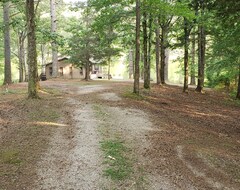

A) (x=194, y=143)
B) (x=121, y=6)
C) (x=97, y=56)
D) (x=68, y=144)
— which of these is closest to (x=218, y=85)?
(x=97, y=56)

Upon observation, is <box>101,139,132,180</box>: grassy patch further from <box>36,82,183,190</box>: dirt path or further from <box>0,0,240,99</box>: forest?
<box>0,0,240,99</box>: forest

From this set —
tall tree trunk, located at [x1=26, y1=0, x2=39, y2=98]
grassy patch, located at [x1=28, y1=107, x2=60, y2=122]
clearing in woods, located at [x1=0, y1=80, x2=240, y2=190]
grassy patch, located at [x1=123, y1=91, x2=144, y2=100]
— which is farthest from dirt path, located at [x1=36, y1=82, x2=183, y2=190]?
grassy patch, located at [x1=123, y1=91, x2=144, y2=100]

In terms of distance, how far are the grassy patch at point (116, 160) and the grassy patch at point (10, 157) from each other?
7.70ft

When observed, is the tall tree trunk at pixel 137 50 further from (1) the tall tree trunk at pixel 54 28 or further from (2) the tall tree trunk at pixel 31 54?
(1) the tall tree trunk at pixel 54 28

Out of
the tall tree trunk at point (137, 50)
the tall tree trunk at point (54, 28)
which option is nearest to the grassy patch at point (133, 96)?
the tall tree trunk at point (137, 50)

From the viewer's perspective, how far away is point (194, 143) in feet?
31.2

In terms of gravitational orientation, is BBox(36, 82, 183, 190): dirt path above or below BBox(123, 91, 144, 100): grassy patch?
below

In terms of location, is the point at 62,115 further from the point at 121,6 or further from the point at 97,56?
the point at 97,56

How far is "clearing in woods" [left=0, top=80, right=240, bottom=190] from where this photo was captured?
22.0 ft

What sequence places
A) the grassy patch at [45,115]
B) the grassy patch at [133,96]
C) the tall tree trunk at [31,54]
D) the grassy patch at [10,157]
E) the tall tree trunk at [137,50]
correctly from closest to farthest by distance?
the grassy patch at [10,157]
the grassy patch at [45,115]
the tall tree trunk at [31,54]
the tall tree trunk at [137,50]
the grassy patch at [133,96]

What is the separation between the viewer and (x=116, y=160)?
7.56m

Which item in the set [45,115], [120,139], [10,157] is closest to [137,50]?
[45,115]

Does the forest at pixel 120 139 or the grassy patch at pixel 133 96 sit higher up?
the grassy patch at pixel 133 96

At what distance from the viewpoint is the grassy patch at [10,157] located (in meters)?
7.38
